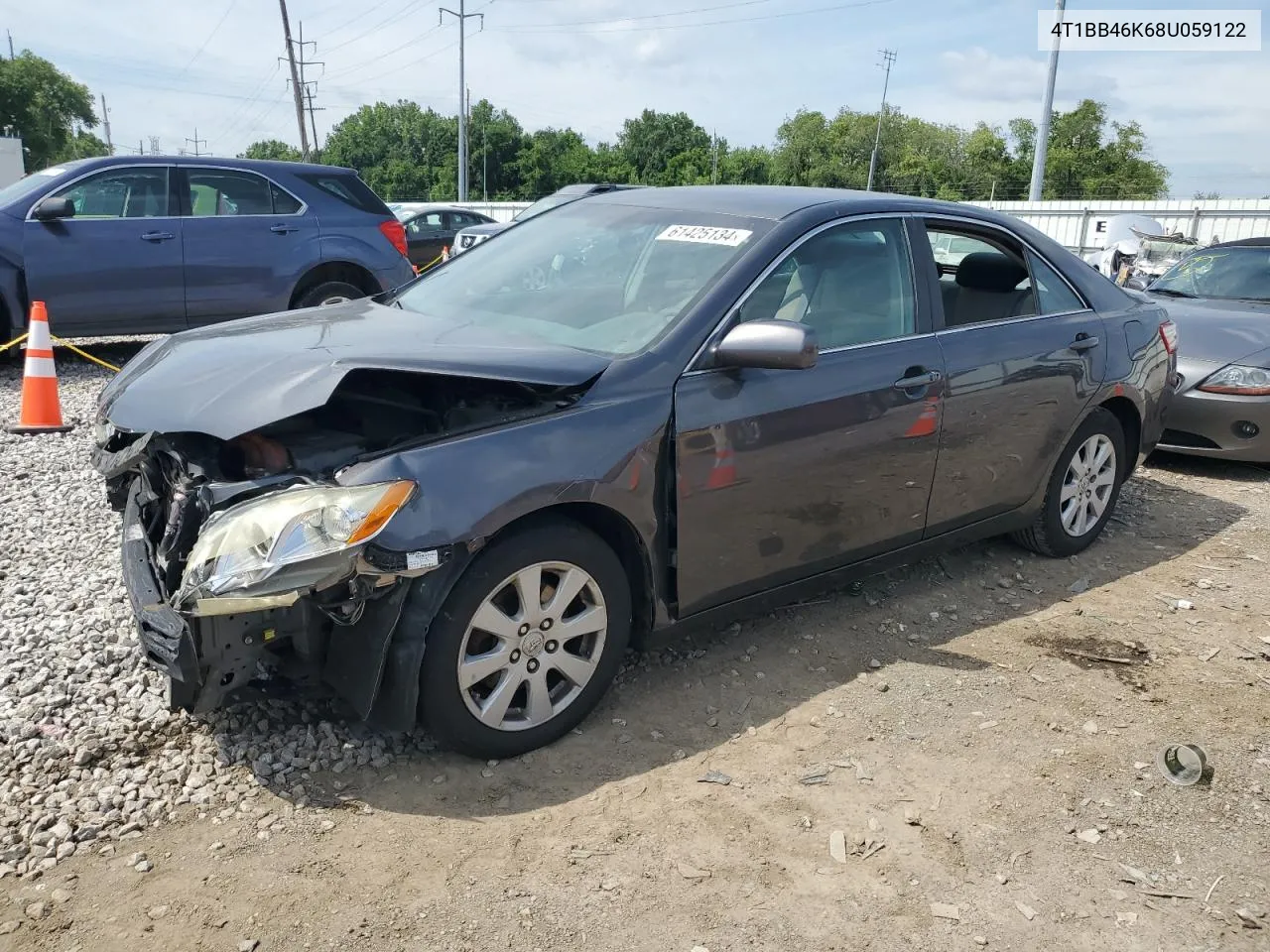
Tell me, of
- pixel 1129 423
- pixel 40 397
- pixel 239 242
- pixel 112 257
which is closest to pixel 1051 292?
pixel 1129 423

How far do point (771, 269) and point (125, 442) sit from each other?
233 centimetres

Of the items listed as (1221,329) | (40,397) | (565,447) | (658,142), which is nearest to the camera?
(565,447)

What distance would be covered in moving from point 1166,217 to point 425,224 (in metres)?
17.8

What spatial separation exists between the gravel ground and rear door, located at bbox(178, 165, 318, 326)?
5037mm

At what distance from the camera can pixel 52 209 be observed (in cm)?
795

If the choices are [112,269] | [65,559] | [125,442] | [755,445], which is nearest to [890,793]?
[755,445]

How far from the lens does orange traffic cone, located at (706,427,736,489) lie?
3236 mm

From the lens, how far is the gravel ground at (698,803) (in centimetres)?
242

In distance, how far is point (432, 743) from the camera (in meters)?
3.13

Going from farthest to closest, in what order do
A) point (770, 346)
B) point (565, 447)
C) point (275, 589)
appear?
1. point (770, 346)
2. point (565, 447)
3. point (275, 589)

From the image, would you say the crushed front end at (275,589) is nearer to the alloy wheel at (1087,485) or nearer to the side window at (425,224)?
the alloy wheel at (1087,485)

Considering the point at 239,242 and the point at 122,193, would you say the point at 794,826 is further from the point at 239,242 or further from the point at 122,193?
the point at 122,193

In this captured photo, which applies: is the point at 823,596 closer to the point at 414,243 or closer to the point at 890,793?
the point at 890,793

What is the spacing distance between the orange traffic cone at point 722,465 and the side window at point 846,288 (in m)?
0.45
